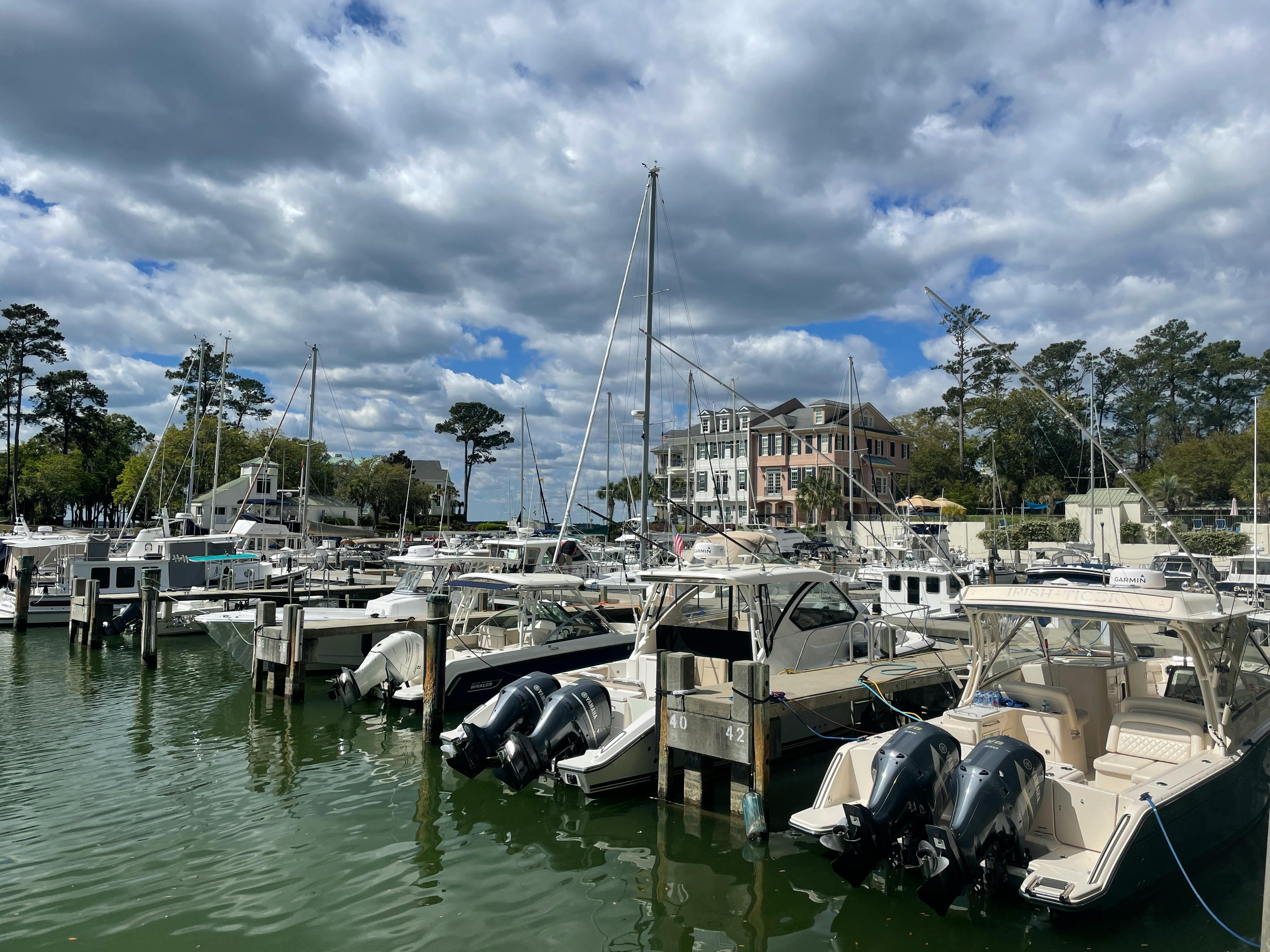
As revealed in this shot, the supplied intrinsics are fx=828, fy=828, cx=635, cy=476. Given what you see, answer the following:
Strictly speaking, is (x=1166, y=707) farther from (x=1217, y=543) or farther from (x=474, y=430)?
(x=474, y=430)

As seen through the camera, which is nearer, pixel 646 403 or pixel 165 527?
pixel 646 403

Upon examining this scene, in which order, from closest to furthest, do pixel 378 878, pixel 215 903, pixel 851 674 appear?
1. pixel 215 903
2. pixel 378 878
3. pixel 851 674

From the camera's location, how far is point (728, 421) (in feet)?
239

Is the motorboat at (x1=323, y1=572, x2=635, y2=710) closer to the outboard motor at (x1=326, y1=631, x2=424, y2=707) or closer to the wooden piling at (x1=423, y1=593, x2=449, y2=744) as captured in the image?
the outboard motor at (x1=326, y1=631, x2=424, y2=707)

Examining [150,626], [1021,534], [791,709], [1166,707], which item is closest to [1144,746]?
[1166,707]

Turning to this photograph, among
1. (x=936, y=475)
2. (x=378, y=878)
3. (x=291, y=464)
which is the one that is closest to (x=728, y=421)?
(x=936, y=475)

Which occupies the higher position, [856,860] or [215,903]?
[856,860]

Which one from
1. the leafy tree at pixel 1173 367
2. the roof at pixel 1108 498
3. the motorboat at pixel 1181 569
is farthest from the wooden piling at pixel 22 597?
the leafy tree at pixel 1173 367

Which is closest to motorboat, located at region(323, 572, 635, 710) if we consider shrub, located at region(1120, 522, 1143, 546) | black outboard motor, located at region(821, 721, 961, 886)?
black outboard motor, located at region(821, 721, 961, 886)

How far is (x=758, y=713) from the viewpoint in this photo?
8633mm

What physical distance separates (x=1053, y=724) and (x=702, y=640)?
16.0ft

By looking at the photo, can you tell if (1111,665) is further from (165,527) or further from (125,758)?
(165,527)

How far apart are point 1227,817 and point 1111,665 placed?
5.96ft

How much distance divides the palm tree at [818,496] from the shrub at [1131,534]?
19.0 meters
